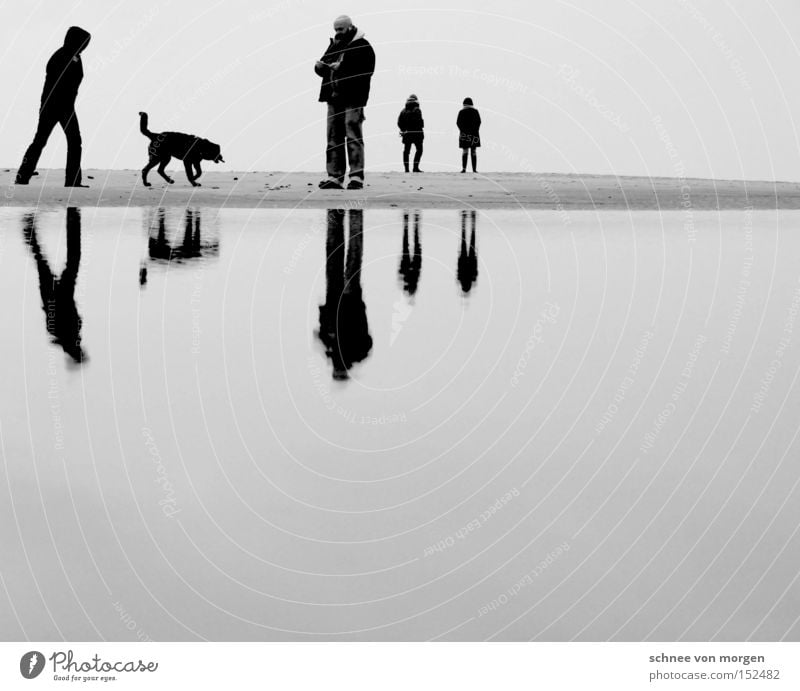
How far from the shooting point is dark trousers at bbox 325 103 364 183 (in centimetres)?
1834

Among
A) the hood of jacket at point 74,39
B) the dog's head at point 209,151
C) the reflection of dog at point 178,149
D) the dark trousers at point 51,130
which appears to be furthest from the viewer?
the dog's head at point 209,151

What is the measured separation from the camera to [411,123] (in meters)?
25.3

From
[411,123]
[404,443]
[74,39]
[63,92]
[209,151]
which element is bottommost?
[404,443]

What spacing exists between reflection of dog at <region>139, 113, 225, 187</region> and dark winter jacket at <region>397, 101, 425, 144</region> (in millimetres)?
5649

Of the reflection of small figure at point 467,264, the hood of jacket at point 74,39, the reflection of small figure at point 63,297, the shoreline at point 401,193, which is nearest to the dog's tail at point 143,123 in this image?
the shoreline at point 401,193

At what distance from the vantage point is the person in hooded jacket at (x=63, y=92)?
18.1m

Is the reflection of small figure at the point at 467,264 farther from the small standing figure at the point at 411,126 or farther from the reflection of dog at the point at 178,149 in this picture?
the small standing figure at the point at 411,126

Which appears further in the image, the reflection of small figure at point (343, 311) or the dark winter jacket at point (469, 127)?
the dark winter jacket at point (469, 127)

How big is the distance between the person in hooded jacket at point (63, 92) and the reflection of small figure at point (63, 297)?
13.6 feet

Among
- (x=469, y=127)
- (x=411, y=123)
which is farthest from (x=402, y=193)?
(x=469, y=127)

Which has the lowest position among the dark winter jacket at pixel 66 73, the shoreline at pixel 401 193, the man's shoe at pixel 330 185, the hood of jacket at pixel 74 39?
the shoreline at pixel 401 193

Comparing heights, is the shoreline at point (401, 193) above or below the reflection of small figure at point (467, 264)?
above

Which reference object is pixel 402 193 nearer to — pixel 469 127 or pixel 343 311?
pixel 469 127

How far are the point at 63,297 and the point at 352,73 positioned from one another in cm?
903
